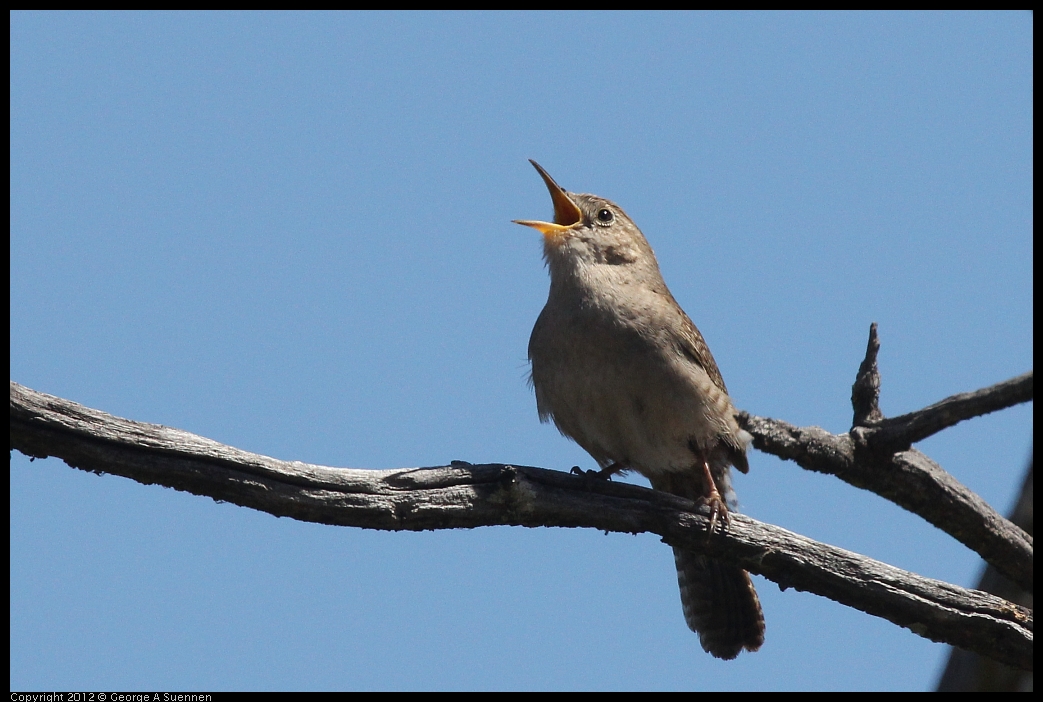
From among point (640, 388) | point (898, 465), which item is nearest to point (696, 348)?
point (640, 388)

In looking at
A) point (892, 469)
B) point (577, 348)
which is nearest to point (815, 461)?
point (892, 469)

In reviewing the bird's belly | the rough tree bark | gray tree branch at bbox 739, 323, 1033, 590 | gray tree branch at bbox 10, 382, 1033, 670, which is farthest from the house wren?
gray tree branch at bbox 739, 323, 1033, 590

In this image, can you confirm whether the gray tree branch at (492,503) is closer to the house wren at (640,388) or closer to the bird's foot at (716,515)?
the bird's foot at (716,515)

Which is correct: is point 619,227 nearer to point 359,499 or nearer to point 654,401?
point 654,401

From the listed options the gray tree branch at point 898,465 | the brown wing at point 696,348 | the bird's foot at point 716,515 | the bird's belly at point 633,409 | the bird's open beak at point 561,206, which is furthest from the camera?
the bird's open beak at point 561,206

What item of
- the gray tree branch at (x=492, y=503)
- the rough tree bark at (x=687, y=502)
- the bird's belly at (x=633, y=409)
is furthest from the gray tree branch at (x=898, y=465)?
the bird's belly at (x=633, y=409)

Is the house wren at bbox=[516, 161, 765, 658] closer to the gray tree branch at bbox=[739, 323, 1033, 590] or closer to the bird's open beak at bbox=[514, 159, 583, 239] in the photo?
the bird's open beak at bbox=[514, 159, 583, 239]
